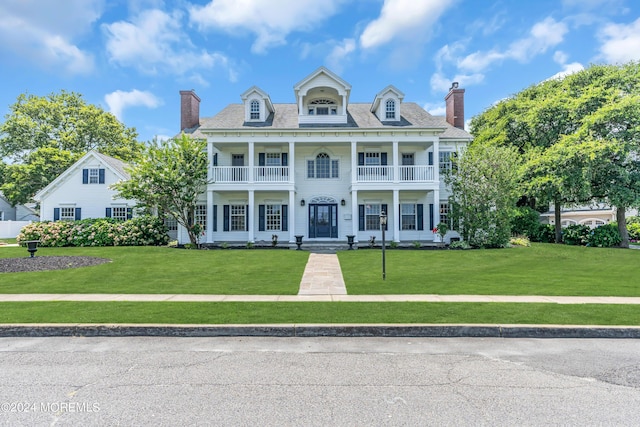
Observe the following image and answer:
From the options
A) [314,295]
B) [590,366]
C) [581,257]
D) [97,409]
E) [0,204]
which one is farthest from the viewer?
Result: [0,204]

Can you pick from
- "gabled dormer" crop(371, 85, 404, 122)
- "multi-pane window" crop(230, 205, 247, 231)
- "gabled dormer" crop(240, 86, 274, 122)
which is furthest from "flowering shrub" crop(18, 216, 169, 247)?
"gabled dormer" crop(371, 85, 404, 122)

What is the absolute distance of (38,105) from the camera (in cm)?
3509

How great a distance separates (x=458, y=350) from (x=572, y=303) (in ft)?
13.8

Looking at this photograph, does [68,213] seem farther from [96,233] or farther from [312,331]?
[312,331]

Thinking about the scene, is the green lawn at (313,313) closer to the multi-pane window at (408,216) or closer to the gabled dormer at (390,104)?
the multi-pane window at (408,216)

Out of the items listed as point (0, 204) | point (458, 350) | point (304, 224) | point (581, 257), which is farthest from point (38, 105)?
point (581, 257)

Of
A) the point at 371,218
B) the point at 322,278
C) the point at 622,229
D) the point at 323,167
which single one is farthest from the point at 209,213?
the point at 622,229

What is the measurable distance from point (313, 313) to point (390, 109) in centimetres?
1817

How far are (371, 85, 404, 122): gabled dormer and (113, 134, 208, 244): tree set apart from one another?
11343mm

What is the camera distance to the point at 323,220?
854 inches

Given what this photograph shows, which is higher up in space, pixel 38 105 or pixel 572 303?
pixel 38 105

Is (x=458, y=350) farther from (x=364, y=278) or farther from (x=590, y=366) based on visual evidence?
(x=364, y=278)

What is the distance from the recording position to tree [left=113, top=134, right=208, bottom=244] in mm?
18531

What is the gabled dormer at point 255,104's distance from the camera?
21.5m
